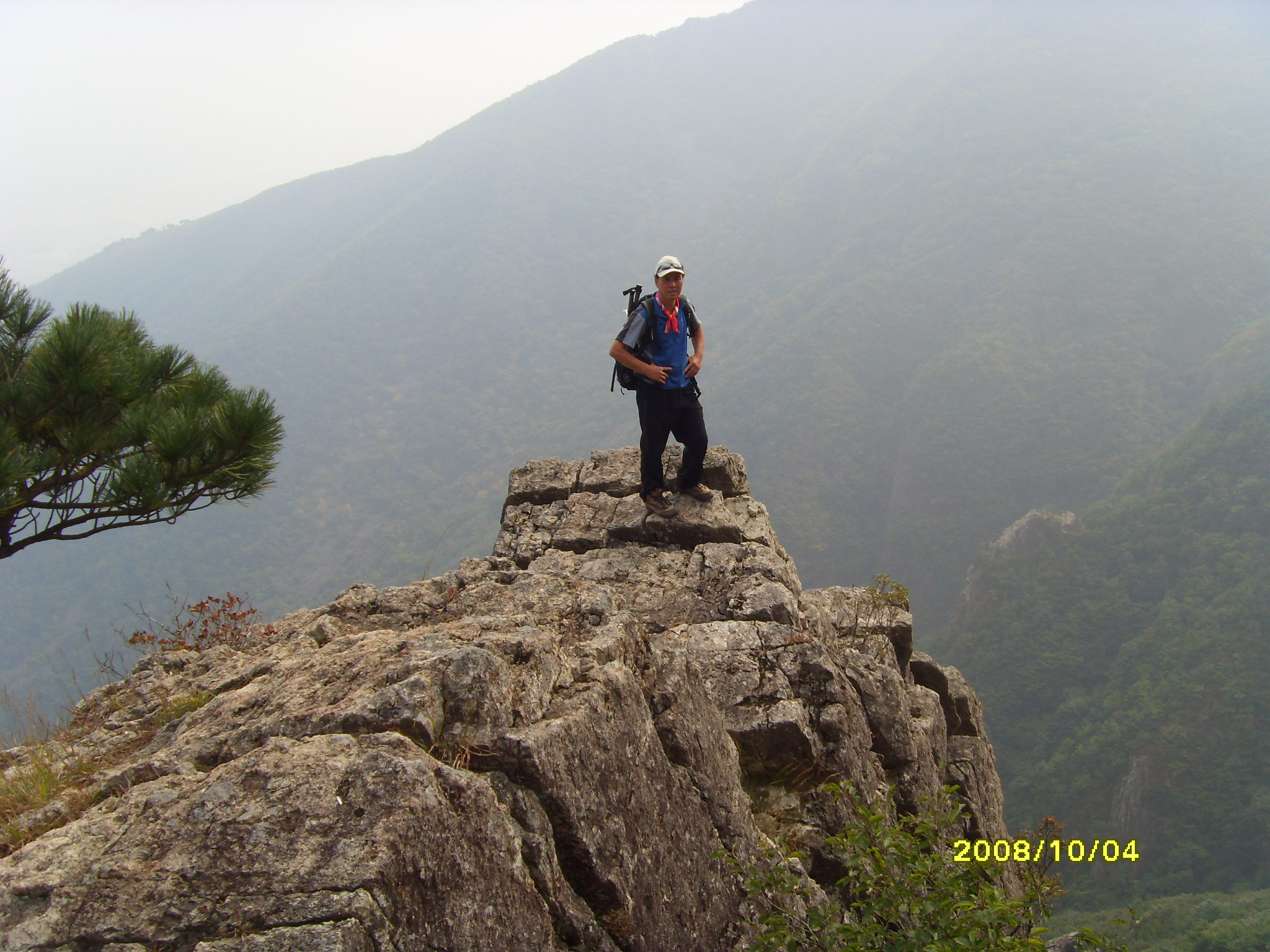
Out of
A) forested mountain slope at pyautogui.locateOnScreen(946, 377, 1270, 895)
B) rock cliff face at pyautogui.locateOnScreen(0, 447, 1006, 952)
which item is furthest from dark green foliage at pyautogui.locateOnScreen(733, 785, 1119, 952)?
forested mountain slope at pyautogui.locateOnScreen(946, 377, 1270, 895)

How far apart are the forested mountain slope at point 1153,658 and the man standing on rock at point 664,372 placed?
207 ft

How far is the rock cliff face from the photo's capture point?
277 centimetres

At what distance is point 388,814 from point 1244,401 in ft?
353

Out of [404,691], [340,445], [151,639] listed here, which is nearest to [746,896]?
[404,691]

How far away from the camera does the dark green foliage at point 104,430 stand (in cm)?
855

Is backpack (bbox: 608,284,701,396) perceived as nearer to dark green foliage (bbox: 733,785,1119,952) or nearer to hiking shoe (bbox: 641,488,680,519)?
hiking shoe (bbox: 641,488,680,519)

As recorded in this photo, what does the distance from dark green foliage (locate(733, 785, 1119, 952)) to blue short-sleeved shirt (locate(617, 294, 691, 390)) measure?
4.14 m

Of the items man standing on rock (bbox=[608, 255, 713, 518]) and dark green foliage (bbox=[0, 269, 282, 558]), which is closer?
man standing on rock (bbox=[608, 255, 713, 518])

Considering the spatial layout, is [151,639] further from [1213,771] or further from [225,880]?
[1213,771]

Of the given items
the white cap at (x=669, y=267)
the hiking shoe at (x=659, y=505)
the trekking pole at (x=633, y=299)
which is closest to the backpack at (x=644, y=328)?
the trekking pole at (x=633, y=299)

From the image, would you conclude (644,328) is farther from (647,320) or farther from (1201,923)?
(1201,923)

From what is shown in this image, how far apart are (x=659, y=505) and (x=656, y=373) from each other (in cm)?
165
